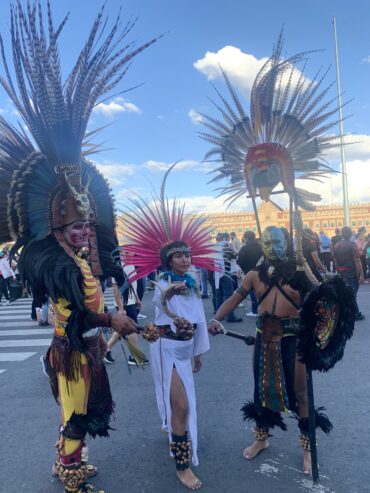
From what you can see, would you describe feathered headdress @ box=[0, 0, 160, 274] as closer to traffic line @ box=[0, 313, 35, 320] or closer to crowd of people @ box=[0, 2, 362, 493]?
crowd of people @ box=[0, 2, 362, 493]

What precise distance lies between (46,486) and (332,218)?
3057 centimetres

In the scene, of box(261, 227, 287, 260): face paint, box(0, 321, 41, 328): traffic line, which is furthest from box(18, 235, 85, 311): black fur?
box(0, 321, 41, 328): traffic line

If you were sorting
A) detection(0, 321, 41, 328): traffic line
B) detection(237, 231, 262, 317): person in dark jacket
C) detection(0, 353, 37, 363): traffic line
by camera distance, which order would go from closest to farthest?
detection(0, 353, 37, 363): traffic line
detection(237, 231, 262, 317): person in dark jacket
detection(0, 321, 41, 328): traffic line

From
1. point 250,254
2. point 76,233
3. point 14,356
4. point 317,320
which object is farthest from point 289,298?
point 14,356

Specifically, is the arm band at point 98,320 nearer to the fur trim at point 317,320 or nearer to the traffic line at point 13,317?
the fur trim at point 317,320

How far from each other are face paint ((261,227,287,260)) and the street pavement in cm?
153

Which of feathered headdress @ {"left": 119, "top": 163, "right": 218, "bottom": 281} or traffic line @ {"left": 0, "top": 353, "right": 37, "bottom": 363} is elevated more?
feathered headdress @ {"left": 119, "top": 163, "right": 218, "bottom": 281}

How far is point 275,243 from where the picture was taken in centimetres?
267

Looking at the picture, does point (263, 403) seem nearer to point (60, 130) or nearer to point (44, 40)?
point (60, 130)

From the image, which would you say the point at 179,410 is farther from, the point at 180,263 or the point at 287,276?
the point at 287,276

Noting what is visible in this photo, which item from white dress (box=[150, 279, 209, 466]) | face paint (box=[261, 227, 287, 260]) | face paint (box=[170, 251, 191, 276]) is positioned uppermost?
face paint (box=[261, 227, 287, 260])

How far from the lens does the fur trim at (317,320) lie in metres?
2.33

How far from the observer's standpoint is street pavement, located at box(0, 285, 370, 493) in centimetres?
258

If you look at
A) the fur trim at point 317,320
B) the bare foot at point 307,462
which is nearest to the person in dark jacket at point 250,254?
the bare foot at point 307,462
